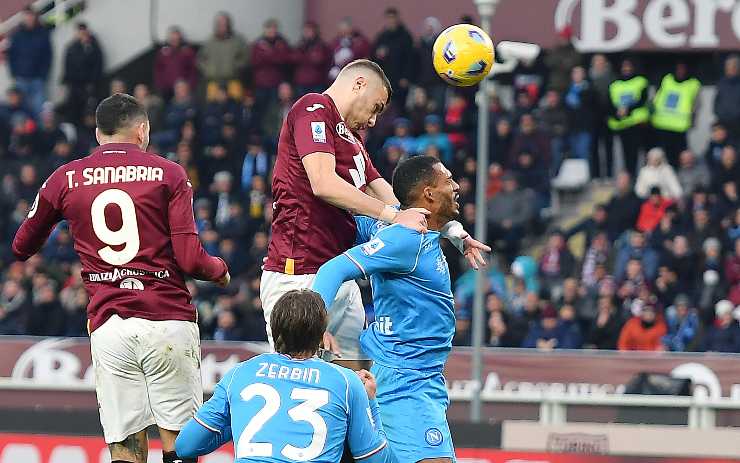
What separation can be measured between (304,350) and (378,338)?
1546 mm

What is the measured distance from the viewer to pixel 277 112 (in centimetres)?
2047

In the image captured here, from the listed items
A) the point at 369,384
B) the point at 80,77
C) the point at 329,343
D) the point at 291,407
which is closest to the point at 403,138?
the point at 80,77

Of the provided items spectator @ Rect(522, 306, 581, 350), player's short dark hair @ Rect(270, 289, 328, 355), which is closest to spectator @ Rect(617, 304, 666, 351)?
spectator @ Rect(522, 306, 581, 350)

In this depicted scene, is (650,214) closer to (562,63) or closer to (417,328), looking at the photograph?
(562,63)

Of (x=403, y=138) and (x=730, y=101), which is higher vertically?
(x=730, y=101)

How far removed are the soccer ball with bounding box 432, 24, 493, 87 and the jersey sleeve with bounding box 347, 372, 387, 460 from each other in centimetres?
291

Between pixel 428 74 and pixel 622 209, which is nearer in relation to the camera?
pixel 622 209

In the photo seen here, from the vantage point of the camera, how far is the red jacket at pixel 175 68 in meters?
21.5

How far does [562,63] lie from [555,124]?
92 cm

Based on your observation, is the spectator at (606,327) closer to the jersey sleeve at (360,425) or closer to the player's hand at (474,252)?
the player's hand at (474,252)

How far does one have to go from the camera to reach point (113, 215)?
7.68 metres

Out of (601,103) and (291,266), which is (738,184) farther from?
(291,266)

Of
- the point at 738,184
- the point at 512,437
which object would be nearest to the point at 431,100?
the point at 738,184

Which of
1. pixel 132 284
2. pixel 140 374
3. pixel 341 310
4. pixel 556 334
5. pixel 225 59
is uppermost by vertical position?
pixel 225 59
